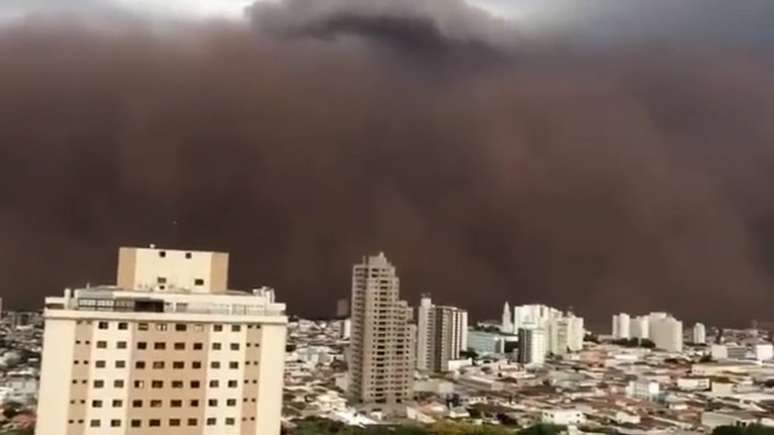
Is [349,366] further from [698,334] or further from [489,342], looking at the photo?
[698,334]

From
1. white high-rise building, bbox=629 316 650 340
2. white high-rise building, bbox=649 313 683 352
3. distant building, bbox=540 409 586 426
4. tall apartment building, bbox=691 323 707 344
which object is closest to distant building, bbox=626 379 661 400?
distant building, bbox=540 409 586 426

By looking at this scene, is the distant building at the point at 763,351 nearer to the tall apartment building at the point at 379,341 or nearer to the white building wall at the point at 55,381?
the tall apartment building at the point at 379,341

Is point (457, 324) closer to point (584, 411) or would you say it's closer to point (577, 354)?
point (577, 354)

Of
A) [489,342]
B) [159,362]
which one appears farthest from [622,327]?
[159,362]

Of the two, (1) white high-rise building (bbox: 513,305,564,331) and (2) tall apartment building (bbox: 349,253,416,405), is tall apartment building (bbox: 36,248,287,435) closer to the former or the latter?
(2) tall apartment building (bbox: 349,253,416,405)

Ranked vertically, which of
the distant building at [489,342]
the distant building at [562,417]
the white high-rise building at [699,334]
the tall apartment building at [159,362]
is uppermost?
the tall apartment building at [159,362]

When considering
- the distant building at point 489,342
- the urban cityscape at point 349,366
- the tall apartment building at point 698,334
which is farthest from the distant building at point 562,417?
the tall apartment building at point 698,334

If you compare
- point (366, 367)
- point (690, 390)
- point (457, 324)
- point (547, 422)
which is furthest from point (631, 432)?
point (457, 324)
